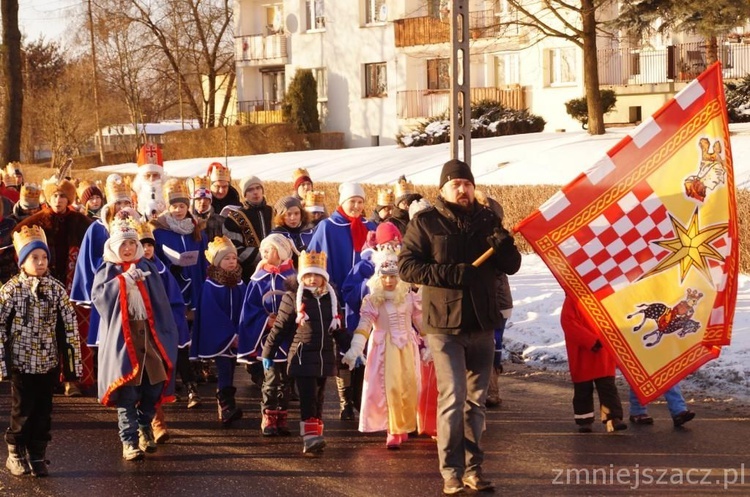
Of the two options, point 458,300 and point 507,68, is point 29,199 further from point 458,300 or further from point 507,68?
point 507,68

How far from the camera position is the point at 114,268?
894 cm

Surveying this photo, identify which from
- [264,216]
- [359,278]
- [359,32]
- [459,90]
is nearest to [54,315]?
[359,278]

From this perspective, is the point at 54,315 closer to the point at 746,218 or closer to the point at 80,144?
the point at 746,218

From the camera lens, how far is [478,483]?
745cm

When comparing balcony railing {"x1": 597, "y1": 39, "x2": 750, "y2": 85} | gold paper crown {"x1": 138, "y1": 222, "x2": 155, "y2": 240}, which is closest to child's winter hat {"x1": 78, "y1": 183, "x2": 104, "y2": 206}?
gold paper crown {"x1": 138, "y1": 222, "x2": 155, "y2": 240}

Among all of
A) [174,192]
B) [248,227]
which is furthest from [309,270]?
[248,227]

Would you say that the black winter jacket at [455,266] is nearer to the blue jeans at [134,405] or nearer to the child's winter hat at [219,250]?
the blue jeans at [134,405]

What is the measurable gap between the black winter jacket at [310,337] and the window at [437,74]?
119 ft

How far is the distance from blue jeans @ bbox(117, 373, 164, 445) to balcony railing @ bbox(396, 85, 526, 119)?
104ft

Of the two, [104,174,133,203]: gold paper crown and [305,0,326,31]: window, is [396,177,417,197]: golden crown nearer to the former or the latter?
[104,174,133,203]: gold paper crown

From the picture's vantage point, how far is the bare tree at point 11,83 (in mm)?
30578

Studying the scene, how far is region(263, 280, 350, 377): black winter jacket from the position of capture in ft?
28.9

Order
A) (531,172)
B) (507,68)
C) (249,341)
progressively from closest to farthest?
Result: (249,341), (531,172), (507,68)

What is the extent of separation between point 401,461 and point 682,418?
2.13m
